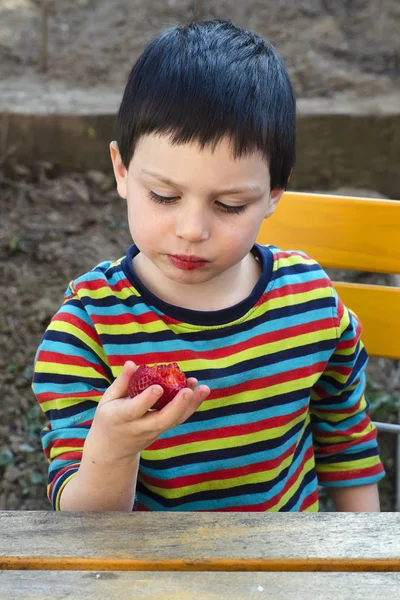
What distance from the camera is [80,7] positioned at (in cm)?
468

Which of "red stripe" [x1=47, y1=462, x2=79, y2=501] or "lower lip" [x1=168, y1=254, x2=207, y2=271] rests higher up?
"lower lip" [x1=168, y1=254, x2=207, y2=271]

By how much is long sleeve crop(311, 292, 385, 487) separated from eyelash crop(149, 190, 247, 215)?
1.22ft

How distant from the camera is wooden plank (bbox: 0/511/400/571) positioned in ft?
2.99

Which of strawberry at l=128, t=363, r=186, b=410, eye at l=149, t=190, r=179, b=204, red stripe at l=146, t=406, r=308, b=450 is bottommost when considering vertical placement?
red stripe at l=146, t=406, r=308, b=450

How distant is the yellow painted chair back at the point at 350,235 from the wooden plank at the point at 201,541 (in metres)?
0.72

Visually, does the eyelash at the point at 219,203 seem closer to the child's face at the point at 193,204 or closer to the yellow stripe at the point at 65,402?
the child's face at the point at 193,204

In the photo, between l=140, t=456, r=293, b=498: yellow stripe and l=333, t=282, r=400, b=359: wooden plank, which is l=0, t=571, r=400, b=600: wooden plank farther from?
l=333, t=282, r=400, b=359: wooden plank

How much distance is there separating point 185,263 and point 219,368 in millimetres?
230

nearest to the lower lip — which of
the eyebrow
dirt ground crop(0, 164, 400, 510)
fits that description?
the eyebrow

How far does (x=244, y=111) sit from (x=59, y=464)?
572mm

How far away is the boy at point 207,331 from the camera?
1.11 m

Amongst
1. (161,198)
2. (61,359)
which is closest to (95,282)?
(61,359)

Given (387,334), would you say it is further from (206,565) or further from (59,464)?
(206,565)

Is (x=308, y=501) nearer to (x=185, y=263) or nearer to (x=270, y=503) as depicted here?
(x=270, y=503)
